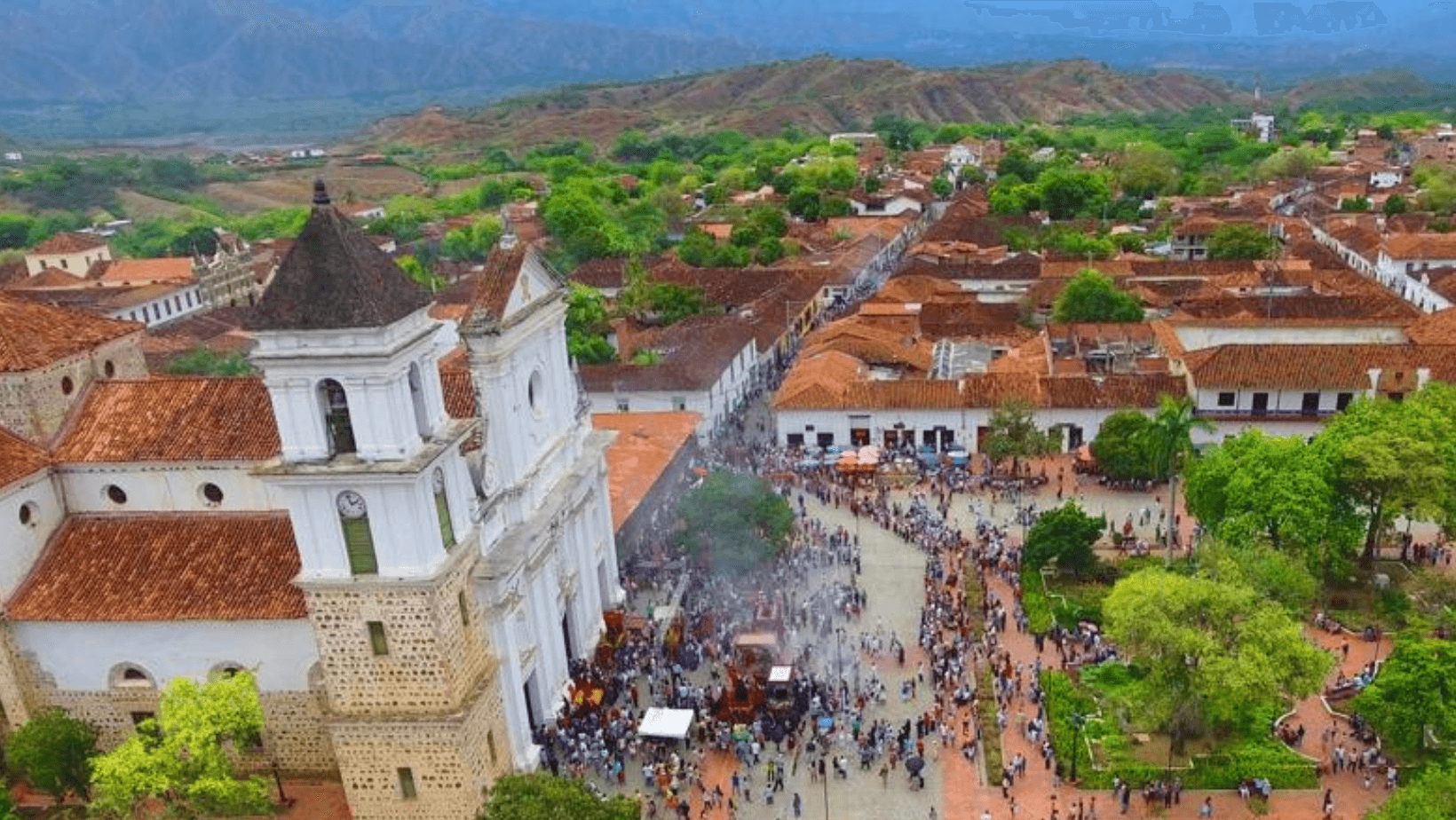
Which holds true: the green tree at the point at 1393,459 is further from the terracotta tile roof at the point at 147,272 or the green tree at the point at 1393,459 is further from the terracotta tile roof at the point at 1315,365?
the terracotta tile roof at the point at 147,272

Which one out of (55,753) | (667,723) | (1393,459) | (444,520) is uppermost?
(444,520)

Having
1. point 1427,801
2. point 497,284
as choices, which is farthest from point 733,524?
point 1427,801

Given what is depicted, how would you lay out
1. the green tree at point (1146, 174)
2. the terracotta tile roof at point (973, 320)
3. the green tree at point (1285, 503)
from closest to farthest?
1. the green tree at point (1285, 503)
2. the terracotta tile roof at point (973, 320)
3. the green tree at point (1146, 174)

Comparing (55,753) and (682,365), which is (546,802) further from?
(682,365)

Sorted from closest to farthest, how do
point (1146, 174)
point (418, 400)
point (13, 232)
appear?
point (418, 400) → point (1146, 174) → point (13, 232)

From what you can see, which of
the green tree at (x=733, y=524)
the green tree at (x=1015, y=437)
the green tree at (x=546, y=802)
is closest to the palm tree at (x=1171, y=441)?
the green tree at (x=1015, y=437)

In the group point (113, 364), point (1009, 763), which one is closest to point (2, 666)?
point (113, 364)
